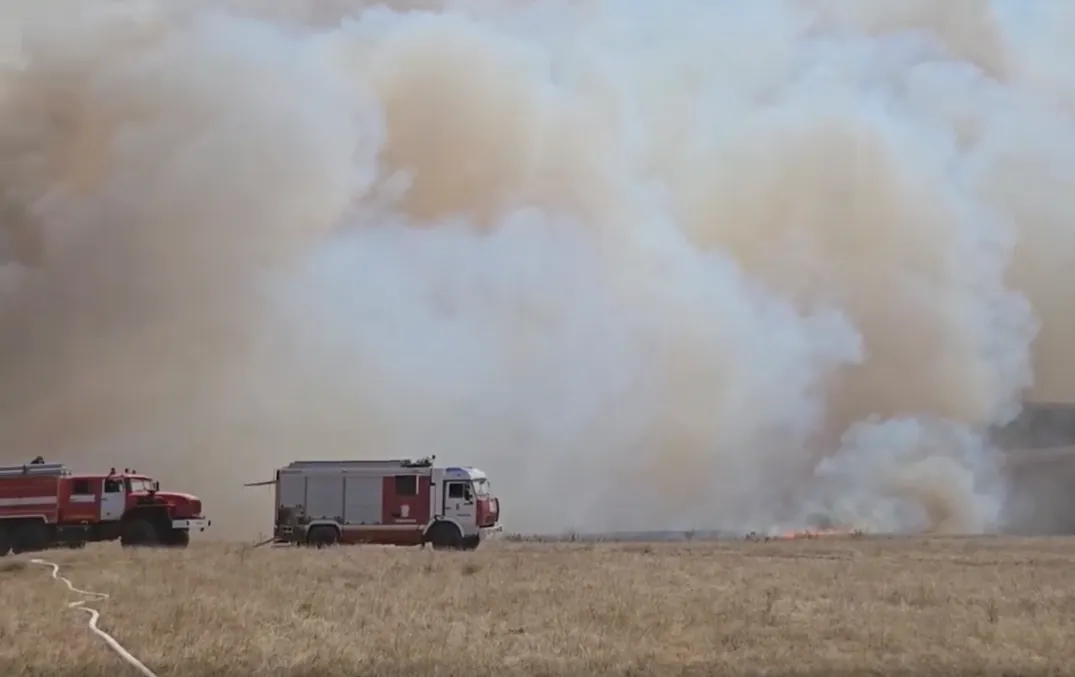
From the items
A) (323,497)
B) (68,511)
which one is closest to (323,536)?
(323,497)

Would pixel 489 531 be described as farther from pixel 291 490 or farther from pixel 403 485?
pixel 291 490

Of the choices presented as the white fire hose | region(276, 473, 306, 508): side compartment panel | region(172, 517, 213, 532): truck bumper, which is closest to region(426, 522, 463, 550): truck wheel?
region(276, 473, 306, 508): side compartment panel

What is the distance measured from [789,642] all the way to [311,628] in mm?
6608

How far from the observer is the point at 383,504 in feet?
122

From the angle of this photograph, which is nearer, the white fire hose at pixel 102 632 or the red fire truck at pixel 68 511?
the white fire hose at pixel 102 632

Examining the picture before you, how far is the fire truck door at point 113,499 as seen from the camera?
Result: 3634cm

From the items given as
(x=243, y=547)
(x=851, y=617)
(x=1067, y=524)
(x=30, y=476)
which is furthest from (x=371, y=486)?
(x=1067, y=524)

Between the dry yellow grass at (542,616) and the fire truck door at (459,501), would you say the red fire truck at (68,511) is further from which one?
the fire truck door at (459,501)

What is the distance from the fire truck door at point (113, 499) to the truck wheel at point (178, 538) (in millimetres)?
1565

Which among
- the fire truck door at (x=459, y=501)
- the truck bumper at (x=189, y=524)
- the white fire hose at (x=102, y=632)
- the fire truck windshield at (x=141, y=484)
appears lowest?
the white fire hose at (x=102, y=632)

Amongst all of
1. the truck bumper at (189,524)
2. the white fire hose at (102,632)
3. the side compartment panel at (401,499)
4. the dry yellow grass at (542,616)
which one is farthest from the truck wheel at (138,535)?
the white fire hose at (102,632)

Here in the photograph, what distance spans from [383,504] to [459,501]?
2411 mm

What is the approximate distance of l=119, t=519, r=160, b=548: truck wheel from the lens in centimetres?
3619

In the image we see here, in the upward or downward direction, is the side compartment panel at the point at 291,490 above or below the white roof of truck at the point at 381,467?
below
